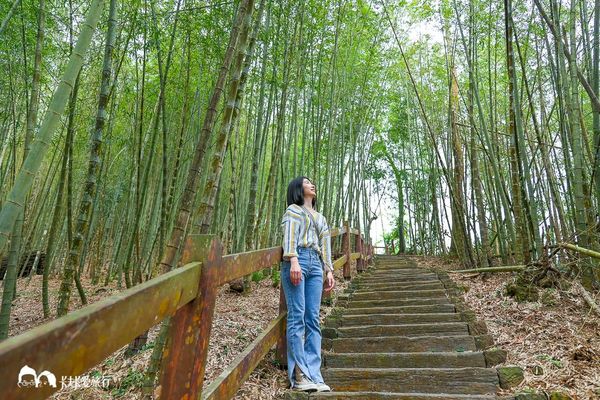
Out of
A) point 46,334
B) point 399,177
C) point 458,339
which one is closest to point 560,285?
point 458,339

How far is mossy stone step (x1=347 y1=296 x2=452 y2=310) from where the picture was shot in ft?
11.6

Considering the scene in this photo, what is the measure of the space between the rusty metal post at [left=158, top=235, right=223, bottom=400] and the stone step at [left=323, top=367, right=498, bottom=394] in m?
1.16

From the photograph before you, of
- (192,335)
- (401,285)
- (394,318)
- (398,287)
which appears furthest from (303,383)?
(401,285)

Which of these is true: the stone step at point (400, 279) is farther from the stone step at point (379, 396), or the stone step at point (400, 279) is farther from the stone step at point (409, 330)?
the stone step at point (379, 396)

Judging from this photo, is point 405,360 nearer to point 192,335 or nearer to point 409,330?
point 409,330

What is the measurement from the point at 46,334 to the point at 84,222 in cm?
207

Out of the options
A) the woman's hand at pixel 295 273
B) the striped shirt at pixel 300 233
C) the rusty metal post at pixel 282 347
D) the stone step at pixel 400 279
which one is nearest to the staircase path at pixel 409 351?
the rusty metal post at pixel 282 347

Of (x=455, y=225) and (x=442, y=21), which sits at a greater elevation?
(x=442, y=21)

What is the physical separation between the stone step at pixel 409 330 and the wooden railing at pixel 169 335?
102 centimetres

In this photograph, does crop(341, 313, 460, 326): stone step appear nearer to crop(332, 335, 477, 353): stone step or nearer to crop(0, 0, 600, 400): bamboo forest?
crop(0, 0, 600, 400): bamboo forest

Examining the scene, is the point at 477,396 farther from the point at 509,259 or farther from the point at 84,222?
the point at 509,259

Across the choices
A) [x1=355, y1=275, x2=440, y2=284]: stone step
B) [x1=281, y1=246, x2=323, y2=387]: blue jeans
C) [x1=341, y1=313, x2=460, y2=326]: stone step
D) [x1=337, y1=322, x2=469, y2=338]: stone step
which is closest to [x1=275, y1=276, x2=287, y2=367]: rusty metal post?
[x1=281, y1=246, x2=323, y2=387]: blue jeans

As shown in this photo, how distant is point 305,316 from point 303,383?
347mm

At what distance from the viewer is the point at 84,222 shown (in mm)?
2420
